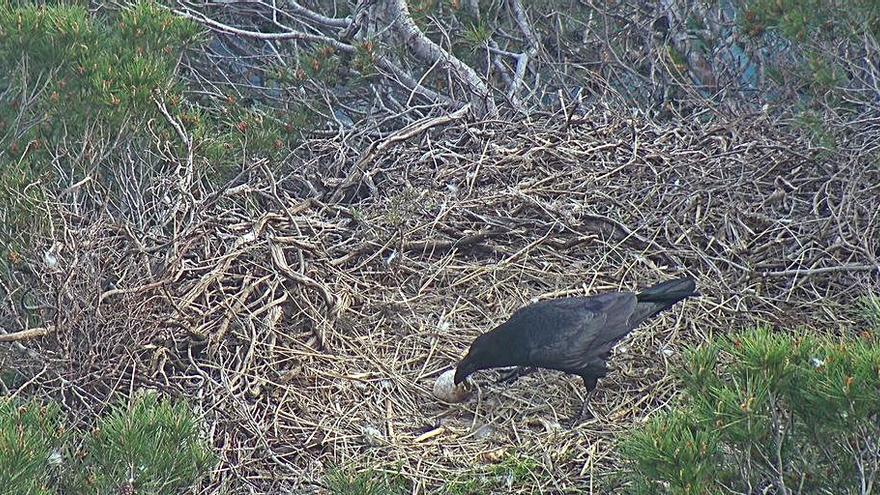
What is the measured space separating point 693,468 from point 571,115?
4098 millimetres

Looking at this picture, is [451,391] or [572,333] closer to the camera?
[572,333]

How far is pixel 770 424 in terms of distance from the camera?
323 cm

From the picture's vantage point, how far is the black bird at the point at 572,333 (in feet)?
16.0

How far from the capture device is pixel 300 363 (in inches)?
202

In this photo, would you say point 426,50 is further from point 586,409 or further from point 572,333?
point 586,409

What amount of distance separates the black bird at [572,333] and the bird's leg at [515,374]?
28 cm

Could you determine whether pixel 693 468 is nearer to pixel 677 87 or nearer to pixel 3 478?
pixel 3 478

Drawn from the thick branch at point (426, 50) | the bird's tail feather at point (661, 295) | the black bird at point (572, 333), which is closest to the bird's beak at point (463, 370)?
the black bird at point (572, 333)

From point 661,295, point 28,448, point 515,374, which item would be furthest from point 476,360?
point 28,448

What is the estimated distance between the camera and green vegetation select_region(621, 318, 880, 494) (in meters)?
3.04

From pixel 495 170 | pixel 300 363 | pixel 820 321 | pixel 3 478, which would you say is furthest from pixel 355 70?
pixel 3 478

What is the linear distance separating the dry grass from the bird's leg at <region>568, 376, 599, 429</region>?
Answer: 61mm

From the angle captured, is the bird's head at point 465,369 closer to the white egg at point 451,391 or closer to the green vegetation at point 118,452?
the white egg at point 451,391

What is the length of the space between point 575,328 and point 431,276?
41.4 inches
